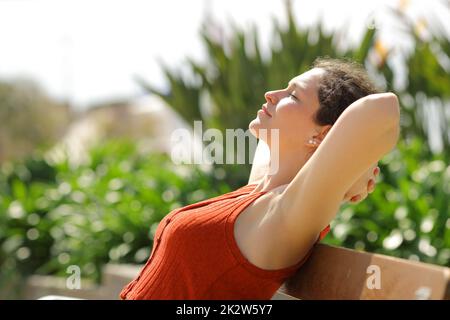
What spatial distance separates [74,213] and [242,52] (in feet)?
6.45

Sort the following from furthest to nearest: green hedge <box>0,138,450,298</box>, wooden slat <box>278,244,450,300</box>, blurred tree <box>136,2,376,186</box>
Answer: blurred tree <box>136,2,376,186</box>, green hedge <box>0,138,450,298</box>, wooden slat <box>278,244,450,300</box>

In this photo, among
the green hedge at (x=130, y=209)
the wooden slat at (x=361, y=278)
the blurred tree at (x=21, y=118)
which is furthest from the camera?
the blurred tree at (x=21, y=118)

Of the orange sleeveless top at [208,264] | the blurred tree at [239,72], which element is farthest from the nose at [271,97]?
the blurred tree at [239,72]

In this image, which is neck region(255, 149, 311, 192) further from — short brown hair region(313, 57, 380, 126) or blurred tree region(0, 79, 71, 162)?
blurred tree region(0, 79, 71, 162)

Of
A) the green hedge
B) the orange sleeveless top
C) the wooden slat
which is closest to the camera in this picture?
the wooden slat

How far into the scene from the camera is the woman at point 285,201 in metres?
1.41

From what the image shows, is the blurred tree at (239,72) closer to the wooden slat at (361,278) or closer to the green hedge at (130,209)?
the green hedge at (130,209)

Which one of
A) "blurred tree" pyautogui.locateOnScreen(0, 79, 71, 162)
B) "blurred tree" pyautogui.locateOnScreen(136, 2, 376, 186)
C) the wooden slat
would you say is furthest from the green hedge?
"blurred tree" pyautogui.locateOnScreen(0, 79, 71, 162)

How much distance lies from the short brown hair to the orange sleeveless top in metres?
0.25

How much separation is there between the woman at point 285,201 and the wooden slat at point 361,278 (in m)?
0.06

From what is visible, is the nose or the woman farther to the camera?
the nose

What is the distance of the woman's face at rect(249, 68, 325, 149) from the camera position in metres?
1.70

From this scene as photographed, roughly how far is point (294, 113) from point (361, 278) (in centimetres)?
42

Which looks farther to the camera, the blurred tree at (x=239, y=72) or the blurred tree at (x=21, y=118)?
the blurred tree at (x=21, y=118)
